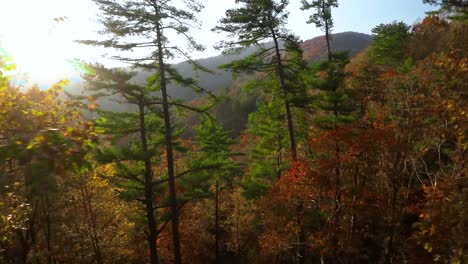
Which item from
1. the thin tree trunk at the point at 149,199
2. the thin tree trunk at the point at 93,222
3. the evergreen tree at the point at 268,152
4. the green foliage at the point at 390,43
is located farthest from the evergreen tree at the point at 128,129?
the green foliage at the point at 390,43

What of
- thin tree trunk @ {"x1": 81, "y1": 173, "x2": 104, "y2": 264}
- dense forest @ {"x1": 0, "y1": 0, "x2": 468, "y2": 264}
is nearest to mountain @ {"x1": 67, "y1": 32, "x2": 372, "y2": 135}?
dense forest @ {"x1": 0, "y1": 0, "x2": 468, "y2": 264}

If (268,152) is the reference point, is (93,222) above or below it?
below

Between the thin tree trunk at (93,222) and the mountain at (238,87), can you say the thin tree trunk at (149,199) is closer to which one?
the mountain at (238,87)

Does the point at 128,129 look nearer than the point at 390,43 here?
Yes

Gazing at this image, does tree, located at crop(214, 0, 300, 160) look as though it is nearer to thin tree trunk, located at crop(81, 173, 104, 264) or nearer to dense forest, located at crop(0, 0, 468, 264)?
dense forest, located at crop(0, 0, 468, 264)

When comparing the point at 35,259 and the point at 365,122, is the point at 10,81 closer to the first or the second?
the point at 35,259

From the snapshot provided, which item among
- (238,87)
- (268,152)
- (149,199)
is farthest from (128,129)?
(238,87)

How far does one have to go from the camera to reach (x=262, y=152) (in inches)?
1102

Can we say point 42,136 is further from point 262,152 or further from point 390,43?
point 390,43

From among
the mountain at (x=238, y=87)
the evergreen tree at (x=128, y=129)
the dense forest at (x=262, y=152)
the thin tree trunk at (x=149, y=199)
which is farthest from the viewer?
the mountain at (x=238, y=87)

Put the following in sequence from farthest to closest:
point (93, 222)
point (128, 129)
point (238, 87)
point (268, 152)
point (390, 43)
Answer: point (238, 87)
point (390, 43)
point (268, 152)
point (93, 222)
point (128, 129)

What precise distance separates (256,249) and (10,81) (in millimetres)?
29365

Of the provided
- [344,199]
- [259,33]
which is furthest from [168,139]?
[344,199]

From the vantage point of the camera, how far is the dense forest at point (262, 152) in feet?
18.4
